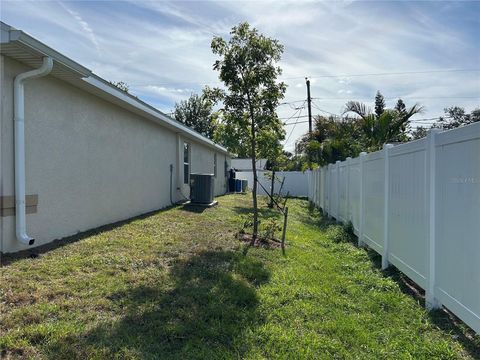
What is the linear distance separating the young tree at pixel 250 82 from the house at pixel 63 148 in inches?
103

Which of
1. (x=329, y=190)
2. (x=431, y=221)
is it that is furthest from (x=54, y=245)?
(x=329, y=190)

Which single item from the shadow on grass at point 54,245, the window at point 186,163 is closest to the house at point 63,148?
the shadow on grass at point 54,245

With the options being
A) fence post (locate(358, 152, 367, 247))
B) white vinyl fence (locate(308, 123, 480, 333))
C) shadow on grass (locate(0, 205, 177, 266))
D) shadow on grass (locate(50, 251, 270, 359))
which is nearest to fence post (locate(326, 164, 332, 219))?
fence post (locate(358, 152, 367, 247))

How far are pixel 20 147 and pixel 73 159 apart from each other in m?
1.74

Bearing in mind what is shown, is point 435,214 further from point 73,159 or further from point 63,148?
point 73,159

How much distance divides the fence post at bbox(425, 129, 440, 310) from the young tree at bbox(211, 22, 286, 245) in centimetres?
410

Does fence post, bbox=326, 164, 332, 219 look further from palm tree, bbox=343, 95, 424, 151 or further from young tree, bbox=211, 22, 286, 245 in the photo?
young tree, bbox=211, 22, 286, 245

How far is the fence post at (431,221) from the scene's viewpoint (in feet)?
13.5

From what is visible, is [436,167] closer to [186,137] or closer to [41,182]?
[41,182]

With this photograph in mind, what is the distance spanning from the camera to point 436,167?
405 cm

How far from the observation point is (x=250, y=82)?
26.1 ft

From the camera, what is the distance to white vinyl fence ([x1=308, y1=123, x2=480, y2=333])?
130 inches

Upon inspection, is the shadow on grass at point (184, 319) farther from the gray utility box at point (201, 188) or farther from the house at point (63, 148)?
the gray utility box at point (201, 188)

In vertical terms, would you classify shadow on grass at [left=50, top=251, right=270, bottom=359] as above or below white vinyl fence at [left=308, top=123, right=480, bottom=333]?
below
